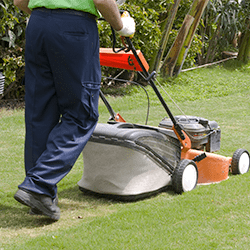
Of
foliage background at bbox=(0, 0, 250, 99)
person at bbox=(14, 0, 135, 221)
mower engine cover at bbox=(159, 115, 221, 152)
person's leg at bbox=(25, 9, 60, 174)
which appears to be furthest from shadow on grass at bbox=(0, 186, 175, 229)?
foliage background at bbox=(0, 0, 250, 99)

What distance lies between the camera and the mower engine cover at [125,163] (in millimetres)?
2621

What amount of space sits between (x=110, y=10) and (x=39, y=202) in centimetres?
109

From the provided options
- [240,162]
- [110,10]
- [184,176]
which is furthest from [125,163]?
[240,162]

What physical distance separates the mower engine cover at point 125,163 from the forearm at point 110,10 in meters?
0.71

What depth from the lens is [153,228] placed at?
2143 millimetres

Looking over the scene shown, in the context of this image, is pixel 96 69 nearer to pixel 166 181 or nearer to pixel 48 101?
pixel 48 101

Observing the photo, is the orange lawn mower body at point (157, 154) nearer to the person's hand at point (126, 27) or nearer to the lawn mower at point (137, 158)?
the lawn mower at point (137, 158)

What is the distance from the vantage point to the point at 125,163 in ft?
8.67

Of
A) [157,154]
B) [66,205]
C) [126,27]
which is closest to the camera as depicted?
[126,27]

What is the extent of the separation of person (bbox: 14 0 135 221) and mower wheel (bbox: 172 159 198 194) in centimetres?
75

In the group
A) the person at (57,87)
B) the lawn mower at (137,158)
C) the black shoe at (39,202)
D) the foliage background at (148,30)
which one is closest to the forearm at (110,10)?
the person at (57,87)

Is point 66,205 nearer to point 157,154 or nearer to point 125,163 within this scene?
point 125,163

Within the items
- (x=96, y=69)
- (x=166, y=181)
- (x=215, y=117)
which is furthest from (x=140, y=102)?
(x=96, y=69)

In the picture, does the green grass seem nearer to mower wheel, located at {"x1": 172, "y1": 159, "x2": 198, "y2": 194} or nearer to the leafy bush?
mower wheel, located at {"x1": 172, "y1": 159, "x2": 198, "y2": 194}
